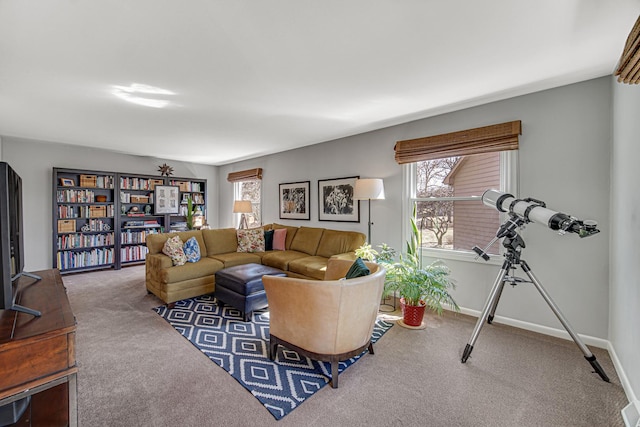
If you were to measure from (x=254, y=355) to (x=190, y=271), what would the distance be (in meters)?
1.68

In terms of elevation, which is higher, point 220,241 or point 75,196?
point 75,196

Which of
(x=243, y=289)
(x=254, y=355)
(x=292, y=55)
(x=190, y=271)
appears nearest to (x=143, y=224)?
(x=190, y=271)

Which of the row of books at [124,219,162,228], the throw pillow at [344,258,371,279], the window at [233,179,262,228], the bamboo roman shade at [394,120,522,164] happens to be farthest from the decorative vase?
the row of books at [124,219,162,228]

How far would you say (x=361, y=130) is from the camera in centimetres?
396

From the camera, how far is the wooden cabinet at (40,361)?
102cm

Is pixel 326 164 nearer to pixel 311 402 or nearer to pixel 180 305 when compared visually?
pixel 180 305

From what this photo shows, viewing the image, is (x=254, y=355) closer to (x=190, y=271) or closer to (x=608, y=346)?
(x=190, y=271)

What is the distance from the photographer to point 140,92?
103 inches

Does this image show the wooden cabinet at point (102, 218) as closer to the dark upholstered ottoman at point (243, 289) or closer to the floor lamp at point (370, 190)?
the dark upholstered ottoman at point (243, 289)

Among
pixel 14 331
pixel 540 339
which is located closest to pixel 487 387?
pixel 540 339

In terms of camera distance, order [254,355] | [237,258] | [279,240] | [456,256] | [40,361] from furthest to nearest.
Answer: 1. [279,240]
2. [237,258]
3. [456,256]
4. [254,355]
5. [40,361]

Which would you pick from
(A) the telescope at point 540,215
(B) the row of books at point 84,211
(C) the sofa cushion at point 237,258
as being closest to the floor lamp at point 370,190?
(A) the telescope at point 540,215

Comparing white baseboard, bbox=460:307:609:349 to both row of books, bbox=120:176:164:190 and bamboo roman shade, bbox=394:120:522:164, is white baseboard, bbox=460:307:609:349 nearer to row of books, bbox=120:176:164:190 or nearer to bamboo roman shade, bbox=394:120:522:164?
bamboo roman shade, bbox=394:120:522:164

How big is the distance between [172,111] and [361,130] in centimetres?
245
